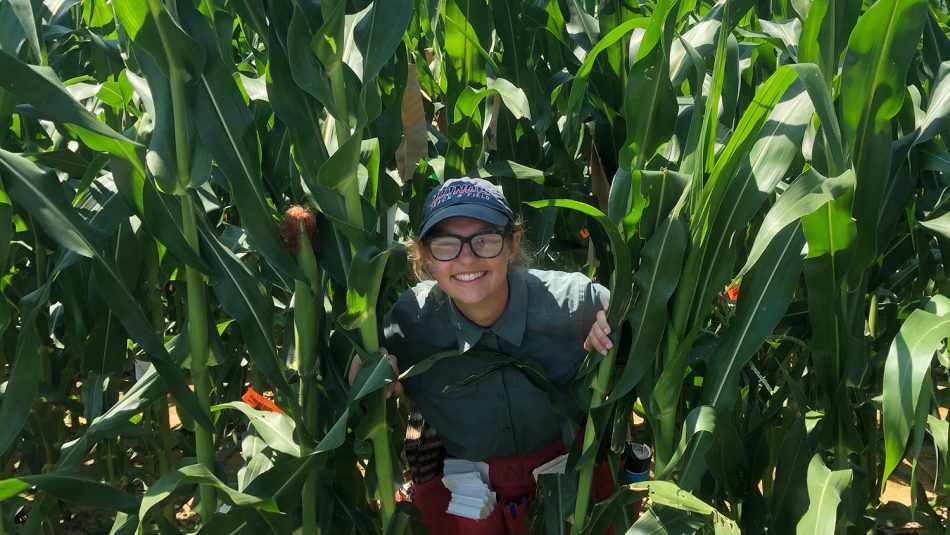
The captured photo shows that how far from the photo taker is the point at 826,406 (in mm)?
1868

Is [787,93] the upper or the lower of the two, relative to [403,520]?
upper

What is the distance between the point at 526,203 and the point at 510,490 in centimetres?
90

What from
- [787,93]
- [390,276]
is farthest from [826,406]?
[390,276]

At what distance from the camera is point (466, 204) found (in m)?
2.08

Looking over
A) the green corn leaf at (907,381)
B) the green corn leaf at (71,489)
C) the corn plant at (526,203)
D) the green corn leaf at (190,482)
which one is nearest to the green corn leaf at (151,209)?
the corn plant at (526,203)

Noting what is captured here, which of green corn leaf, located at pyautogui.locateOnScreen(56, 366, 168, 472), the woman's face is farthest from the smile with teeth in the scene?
green corn leaf, located at pyautogui.locateOnScreen(56, 366, 168, 472)

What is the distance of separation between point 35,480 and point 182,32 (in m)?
0.92

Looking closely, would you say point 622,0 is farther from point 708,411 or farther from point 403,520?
point 403,520

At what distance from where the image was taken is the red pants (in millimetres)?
2422

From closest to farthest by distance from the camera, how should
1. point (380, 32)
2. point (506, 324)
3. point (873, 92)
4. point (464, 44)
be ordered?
point (873, 92), point (380, 32), point (506, 324), point (464, 44)

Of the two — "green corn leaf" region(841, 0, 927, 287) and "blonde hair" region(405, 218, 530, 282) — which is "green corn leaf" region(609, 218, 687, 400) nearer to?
"green corn leaf" region(841, 0, 927, 287)

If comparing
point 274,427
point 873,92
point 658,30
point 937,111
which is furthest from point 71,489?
point 937,111

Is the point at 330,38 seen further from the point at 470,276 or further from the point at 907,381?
the point at 907,381

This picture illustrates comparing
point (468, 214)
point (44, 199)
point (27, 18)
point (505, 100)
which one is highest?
point (27, 18)
